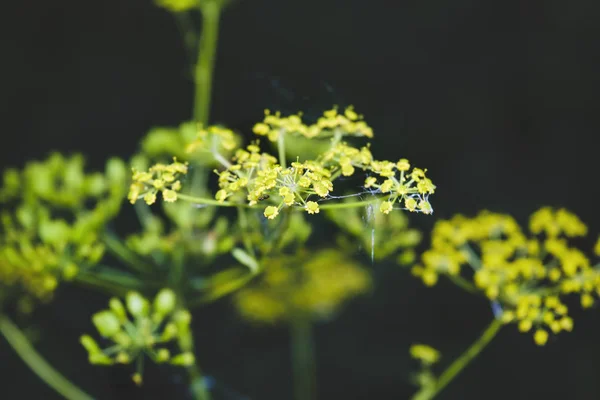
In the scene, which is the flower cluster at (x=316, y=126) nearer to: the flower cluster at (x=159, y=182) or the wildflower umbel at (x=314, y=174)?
the wildflower umbel at (x=314, y=174)

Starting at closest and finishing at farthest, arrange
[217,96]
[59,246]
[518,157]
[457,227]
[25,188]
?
[59,246] → [457,227] → [25,188] → [217,96] → [518,157]

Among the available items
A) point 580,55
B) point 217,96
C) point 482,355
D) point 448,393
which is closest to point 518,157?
point 580,55

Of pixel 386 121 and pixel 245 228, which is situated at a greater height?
pixel 386 121

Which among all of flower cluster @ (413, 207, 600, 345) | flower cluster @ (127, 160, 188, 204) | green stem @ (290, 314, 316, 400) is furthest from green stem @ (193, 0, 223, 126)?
green stem @ (290, 314, 316, 400)

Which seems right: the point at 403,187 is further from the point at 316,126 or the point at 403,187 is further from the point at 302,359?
the point at 302,359

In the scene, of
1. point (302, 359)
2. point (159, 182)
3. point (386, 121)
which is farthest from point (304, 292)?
point (159, 182)

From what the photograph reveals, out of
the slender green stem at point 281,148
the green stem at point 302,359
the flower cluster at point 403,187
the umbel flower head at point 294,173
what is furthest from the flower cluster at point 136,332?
the green stem at point 302,359

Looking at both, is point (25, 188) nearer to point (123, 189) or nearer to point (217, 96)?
point (123, 189)
